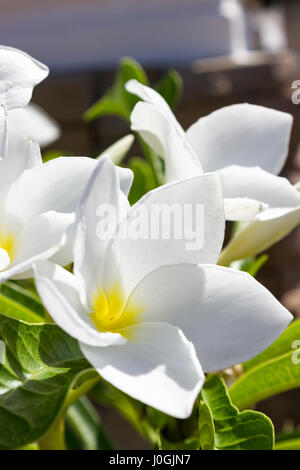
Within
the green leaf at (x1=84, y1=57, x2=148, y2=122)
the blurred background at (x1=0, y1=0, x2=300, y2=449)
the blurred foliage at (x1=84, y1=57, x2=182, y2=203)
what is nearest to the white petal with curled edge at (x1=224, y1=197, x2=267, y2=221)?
the blurred foliage at (x1=84, y1=57, x2=182, y2=203)

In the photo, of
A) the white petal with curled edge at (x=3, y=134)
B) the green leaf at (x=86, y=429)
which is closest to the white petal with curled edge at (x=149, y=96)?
the white petal with curled edge at (x=3, y=134)

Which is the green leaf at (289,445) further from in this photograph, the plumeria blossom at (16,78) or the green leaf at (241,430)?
the plumeria blossom at (16,78)

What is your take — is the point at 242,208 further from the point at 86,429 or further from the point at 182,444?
the point at 86,429

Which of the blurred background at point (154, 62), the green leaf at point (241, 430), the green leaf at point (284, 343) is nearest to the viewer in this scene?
the green leaf at point (241, 430)

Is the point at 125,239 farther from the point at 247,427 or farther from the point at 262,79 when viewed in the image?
the point at 262,79

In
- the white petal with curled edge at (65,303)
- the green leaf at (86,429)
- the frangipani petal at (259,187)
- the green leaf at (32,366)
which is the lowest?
the green leaf at (86,429)

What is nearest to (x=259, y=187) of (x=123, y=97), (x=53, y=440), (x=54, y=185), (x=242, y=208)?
(x=242, y=208)
